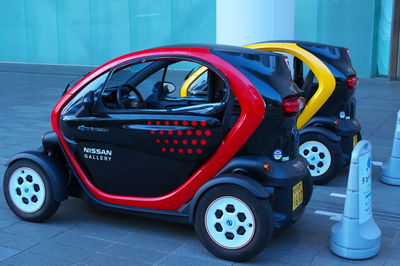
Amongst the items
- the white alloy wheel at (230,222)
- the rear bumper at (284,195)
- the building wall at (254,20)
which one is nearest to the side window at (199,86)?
the building wall at (254,20)

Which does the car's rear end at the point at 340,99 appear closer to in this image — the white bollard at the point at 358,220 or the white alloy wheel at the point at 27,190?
the white bollard at the point at 358,220

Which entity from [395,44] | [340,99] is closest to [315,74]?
[340,99]

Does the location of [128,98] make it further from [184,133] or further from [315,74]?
[315,74]

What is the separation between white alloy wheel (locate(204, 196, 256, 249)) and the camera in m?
3.96

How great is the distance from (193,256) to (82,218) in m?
1.29

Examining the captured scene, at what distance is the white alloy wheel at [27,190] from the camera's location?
15.4 ft

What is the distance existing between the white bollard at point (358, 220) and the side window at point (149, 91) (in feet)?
3.71

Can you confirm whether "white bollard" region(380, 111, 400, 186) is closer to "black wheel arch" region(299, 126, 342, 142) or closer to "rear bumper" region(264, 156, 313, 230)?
"black wheel arch" region(299, 126, 342, 142)

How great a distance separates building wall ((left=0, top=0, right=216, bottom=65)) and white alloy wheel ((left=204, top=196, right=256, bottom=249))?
13699mm

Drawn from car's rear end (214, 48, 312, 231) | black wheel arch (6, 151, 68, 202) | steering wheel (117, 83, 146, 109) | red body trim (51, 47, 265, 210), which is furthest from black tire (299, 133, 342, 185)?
black wheel arch (6, 151, 68, 202)

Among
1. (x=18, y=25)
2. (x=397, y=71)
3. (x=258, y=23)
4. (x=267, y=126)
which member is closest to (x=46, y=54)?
(x=18, y=25)

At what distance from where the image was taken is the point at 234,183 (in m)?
3.95

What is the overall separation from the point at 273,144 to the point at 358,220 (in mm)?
814

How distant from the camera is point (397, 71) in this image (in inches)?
606
